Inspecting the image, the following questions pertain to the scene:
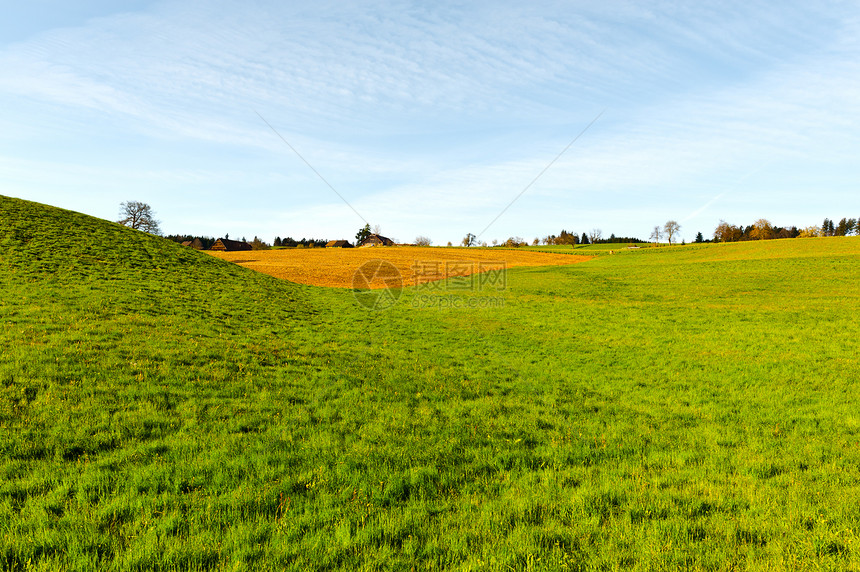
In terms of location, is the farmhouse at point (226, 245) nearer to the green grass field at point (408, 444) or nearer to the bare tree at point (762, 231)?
the green grass field at point (408, 444)

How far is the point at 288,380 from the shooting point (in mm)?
14039

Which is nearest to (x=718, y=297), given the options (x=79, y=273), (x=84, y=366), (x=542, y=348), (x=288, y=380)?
(x=542, y=348)

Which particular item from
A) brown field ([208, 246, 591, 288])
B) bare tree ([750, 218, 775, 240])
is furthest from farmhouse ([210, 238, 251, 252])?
bare tree ([750, 218, 775, 240])

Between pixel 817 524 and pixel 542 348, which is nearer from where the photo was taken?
pixel 817 524

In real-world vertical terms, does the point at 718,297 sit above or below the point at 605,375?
above

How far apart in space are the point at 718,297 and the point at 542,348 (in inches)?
987

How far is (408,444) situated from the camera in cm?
952

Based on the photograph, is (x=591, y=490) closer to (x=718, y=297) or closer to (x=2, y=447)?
(x=2, y=447)

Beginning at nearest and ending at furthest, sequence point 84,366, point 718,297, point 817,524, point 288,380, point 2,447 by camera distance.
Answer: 1. point 817,524
2. point 2,447
3. point 84,366
4. point 288,380
5. point 718,297

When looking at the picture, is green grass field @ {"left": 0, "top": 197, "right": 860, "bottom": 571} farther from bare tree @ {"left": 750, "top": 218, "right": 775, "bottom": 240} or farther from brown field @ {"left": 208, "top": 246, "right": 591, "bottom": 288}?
bare tree @ {"left": 750, "top": 218, "right": 775, "bottom": 240}

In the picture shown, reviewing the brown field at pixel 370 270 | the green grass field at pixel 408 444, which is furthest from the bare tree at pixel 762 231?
the green grass field at pixel 408 444

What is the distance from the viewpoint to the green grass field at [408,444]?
582cm

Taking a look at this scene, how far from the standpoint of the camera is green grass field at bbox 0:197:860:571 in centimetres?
582

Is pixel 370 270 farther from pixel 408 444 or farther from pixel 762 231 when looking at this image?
pixel 762 231
